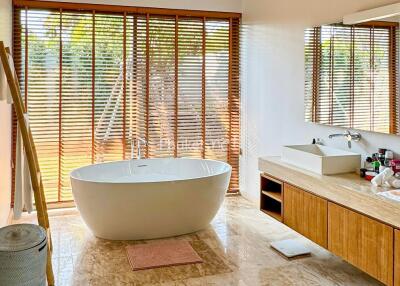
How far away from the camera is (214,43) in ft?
18.0

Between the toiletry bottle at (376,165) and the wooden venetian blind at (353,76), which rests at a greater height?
the wooden venetian blind at (353,76)

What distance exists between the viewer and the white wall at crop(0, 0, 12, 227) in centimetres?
380

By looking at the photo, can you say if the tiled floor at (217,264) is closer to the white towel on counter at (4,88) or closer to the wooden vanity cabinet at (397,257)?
the wooden vanity cabinet at (397,257)

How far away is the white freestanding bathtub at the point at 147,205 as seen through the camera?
382 centimetres

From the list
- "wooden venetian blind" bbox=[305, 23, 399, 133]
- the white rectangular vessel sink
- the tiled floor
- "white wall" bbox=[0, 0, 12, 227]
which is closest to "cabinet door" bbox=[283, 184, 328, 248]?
the white rectangular vessel sink

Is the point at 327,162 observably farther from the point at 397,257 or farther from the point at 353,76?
the point at 397,257

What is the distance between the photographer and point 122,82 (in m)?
5.16

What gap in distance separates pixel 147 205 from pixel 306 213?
4.62 ft

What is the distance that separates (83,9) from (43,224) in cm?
280

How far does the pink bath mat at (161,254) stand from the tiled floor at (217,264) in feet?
0.20

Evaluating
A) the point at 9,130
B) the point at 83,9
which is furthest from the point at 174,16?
the point at 9,130

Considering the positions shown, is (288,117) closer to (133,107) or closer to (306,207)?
(306,207)

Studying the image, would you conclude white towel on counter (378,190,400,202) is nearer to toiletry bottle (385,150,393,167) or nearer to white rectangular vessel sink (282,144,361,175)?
toiletry bottle (385,150,393,167)

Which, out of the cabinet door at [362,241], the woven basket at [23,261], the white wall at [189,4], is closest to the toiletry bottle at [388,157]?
the cabinet door at [362,241]
